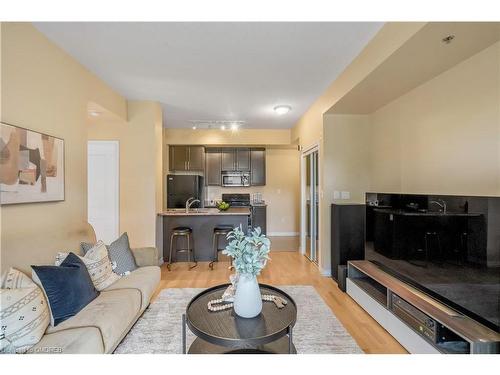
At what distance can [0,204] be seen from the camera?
174 centimetres

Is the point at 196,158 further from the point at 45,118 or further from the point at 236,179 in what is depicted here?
the point at 45,118

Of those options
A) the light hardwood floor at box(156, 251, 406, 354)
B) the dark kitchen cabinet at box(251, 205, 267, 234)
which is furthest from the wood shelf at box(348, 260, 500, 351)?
the dark kitchen cabinet at box(251, 205, 267, 234)

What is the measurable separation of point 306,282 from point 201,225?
6.94ft

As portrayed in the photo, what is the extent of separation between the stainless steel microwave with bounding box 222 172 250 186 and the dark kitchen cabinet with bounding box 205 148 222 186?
0.55ft

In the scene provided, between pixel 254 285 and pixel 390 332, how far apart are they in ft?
4.72

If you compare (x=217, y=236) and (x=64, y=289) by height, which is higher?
(x=64, y=289)

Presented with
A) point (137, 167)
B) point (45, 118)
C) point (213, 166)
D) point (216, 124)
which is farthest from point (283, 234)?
point (45, 118)

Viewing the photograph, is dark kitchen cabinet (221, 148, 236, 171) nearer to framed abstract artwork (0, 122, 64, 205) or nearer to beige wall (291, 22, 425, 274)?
beige wall (291, 22, 425, 274)

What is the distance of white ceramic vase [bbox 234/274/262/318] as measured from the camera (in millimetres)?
1620

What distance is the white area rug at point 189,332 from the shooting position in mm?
1982

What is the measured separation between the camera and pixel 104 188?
396 cm
